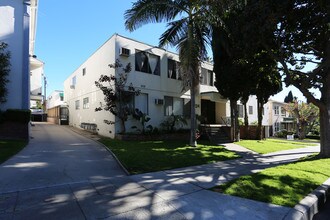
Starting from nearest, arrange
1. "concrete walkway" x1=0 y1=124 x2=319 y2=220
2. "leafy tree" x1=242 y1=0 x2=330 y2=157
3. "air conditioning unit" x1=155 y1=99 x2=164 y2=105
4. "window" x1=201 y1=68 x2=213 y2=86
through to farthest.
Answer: "concrete walkway" x1=0 y1=124 x2=319 y2=220 < "leafy tree" x1=242 y1=0 x2=330 y2=157 < "air conditioning unit" x1=155 y1=99 x2=164 y2=105 < "window" x1=201 y1=68 x2=213 y2=86

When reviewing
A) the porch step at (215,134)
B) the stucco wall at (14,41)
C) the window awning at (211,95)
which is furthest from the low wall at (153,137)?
the stucco wall at (14,41)

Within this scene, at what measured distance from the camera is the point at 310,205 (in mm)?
4715

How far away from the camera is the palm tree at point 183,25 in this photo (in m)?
12.1

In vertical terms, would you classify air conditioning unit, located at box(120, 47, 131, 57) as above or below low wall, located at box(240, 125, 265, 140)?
above

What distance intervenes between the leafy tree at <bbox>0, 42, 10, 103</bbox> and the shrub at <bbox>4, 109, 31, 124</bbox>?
0.85m

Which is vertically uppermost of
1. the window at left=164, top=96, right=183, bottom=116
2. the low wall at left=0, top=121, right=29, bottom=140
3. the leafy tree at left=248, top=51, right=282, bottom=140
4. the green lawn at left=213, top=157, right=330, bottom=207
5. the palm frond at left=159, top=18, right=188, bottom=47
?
the palm frond at left=159, top=18, right=188, bottom=47

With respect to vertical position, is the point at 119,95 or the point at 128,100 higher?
the point at 119,95

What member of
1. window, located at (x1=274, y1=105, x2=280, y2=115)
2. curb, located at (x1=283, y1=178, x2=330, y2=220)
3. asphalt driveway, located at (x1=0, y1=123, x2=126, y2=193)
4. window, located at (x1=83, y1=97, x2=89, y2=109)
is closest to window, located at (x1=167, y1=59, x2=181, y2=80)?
window, located at (x1=83, y1=97, x2=89, y2=109)

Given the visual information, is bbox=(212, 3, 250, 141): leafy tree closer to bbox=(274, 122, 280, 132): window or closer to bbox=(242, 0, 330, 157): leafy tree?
bbox=(242, 0, 330, 157): leafy tree

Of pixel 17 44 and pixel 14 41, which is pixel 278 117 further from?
pixel 14 41

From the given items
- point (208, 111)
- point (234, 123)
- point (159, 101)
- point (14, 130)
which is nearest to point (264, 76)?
point (234, 123)

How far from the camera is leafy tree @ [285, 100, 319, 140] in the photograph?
2934 centimetres

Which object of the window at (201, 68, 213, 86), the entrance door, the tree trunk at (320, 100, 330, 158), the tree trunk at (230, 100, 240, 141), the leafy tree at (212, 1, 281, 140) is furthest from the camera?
the entrance door

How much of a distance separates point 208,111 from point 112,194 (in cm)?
1801
